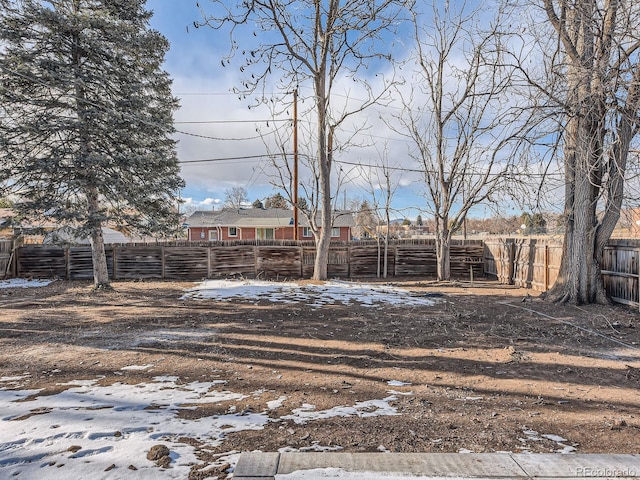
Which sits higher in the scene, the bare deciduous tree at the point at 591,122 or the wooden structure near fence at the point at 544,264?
the bare deciduous tree at the point at 591,122

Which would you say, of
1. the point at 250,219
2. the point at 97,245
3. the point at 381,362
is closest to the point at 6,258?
the point at 97,245

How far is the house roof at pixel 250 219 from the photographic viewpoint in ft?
93.5

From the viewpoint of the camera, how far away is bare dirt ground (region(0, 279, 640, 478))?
8.70 ft

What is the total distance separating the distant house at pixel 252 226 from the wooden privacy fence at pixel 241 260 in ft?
43.6

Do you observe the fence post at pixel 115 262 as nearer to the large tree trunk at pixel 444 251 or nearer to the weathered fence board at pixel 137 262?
the weathered fence board at pixel 137 262

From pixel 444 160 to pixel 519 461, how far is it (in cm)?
1207

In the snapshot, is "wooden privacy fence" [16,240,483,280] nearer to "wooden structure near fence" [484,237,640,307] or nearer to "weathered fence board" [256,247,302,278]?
"weathered fence board" [256,247,302,278]

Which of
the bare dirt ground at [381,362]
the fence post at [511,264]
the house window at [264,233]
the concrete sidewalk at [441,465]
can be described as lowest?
the bare dirt ground at [381,362]

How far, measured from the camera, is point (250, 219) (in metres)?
29.3

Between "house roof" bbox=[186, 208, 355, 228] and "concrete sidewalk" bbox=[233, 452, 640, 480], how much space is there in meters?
25.2

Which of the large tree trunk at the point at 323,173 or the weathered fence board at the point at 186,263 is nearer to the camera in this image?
the large tree trunk at the point at 323,173

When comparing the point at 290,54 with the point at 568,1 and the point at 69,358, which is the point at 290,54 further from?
the point at 69,358

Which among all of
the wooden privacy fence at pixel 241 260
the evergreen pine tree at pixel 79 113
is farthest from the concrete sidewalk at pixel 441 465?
the wooden privacy fence at pixel 241 260

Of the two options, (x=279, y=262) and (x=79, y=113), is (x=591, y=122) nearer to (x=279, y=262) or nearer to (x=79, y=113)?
(x=279, y=262)
